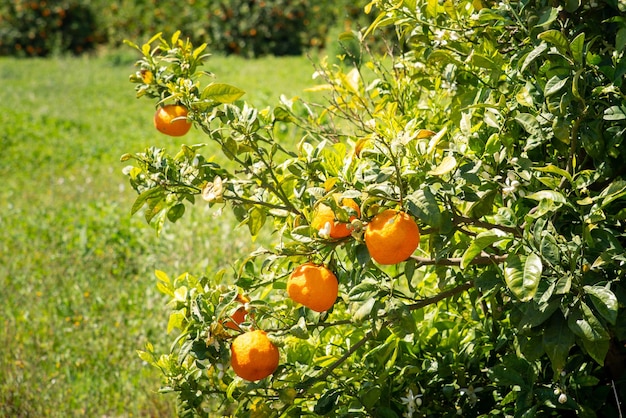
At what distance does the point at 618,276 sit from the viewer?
141 centimetres

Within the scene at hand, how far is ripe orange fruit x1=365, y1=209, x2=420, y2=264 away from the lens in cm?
126

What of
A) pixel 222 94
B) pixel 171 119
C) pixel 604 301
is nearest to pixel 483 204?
pixel 604 301

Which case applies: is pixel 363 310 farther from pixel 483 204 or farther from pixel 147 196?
pixel 147 196

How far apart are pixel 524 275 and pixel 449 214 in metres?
0.21

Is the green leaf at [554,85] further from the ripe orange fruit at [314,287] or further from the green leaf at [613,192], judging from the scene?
the ripe orange fruit at [314,287]

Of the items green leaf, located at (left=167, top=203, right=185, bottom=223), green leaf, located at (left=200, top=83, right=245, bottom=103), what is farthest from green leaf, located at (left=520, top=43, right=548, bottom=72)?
green leaf, located at (left=167, top=203, right=185, bottom=223)

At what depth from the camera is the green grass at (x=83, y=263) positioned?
9.09 ft

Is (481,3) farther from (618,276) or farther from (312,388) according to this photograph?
(312,388)

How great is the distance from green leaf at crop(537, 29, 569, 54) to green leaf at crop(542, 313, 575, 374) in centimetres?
48

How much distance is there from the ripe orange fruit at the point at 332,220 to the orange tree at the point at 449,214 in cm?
2

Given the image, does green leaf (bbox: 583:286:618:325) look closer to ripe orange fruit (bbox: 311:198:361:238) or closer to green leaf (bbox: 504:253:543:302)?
green leaf (bbox: 504:253:543:302)

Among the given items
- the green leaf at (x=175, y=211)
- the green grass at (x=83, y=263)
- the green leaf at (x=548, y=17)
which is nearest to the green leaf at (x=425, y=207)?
the green leaf at (x=548, y=17)

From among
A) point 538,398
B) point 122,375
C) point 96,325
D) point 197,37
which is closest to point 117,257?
point 96,325

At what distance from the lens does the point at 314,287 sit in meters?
1.37
